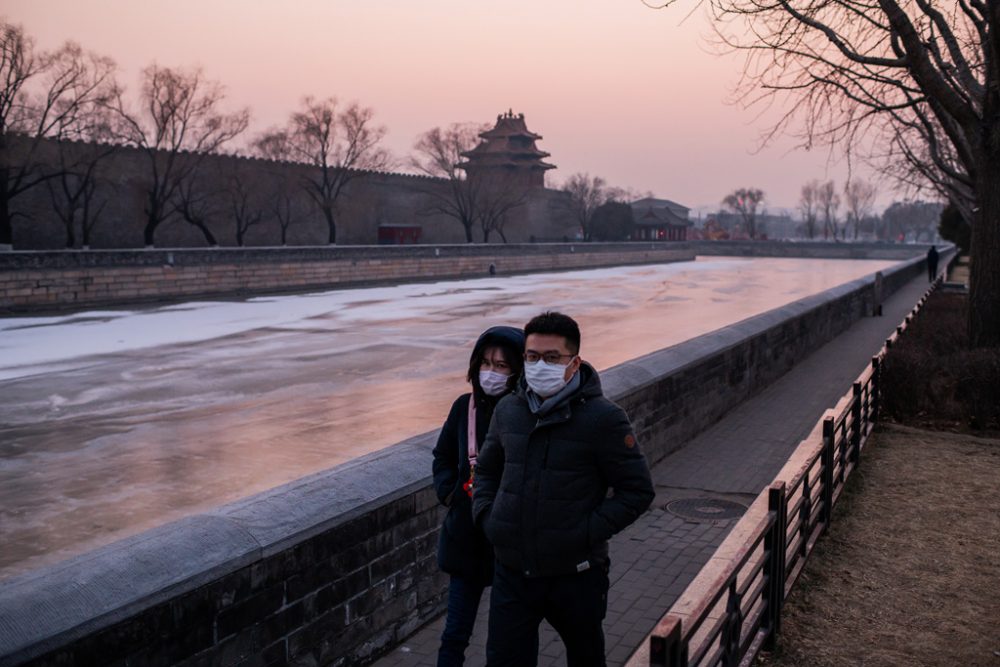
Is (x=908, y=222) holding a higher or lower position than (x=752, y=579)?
higher

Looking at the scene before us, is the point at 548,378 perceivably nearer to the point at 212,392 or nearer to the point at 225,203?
the point at 212,392

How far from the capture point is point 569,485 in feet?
10.6

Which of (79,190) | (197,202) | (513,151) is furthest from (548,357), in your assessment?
(513,151)

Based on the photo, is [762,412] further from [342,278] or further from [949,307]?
[342,278]

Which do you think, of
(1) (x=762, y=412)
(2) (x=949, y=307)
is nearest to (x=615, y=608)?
(1) (x=762, y=412)

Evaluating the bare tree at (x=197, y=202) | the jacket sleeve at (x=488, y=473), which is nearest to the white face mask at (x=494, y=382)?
the jacket sleeve at (x=488, y=473)

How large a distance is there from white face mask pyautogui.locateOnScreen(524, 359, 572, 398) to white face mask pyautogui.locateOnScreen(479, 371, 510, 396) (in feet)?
1.62

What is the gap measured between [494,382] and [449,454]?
0.48 m

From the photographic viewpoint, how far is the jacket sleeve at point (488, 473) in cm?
345

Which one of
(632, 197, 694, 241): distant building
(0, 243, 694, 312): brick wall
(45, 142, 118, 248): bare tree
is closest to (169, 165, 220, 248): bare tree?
(45, 142, 118, 248): bare tree

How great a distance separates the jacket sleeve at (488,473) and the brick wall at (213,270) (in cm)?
2684

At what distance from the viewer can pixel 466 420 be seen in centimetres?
396

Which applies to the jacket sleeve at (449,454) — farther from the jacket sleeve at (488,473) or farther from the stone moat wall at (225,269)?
the stone moat wall at (225,269)

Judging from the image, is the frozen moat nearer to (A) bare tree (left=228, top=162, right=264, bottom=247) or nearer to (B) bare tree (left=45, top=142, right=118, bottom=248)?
(B) bare tree (left=45, top=142, right=118, bottom=248)
